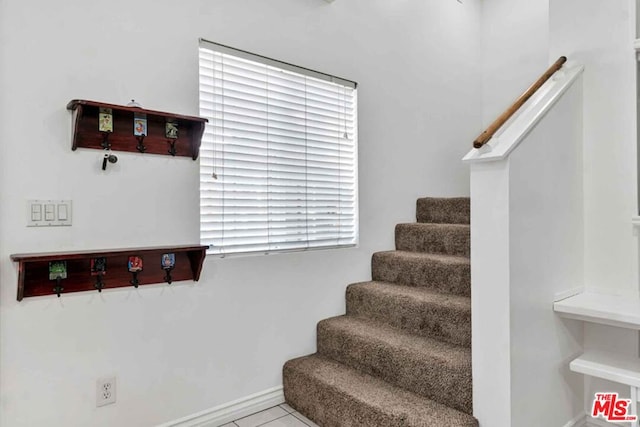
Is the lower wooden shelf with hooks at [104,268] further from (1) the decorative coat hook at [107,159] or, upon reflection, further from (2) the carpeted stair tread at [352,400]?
(2) the carpeted stair tread at [352,400]

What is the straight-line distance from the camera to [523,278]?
1759 mm

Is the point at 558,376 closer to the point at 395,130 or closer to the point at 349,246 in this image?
the point at 349,246

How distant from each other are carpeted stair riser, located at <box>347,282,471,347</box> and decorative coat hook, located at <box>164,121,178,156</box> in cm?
151

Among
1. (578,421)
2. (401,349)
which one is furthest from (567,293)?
(401,349)

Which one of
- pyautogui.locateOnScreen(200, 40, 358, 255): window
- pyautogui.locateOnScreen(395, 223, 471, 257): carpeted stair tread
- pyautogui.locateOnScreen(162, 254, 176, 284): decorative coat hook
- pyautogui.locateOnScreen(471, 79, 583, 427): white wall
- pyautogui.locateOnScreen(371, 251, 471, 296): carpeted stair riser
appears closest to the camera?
pyautogui.locateOnScreen(471, 79, 583, 427): white wall

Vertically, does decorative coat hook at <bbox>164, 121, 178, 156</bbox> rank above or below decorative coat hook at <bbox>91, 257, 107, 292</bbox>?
above

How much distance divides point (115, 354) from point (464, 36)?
3.98 metres

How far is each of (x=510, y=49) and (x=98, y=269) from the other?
4035mm

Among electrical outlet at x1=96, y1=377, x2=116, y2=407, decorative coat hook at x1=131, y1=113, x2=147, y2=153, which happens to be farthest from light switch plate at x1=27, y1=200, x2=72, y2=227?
electrical outlet at x1=96, y1=377, x2=116, y2=407

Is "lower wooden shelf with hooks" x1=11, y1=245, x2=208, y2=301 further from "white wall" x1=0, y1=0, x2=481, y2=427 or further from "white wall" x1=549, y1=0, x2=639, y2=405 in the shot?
"white wall" x1=549, y1=0, x2=639, y2=405

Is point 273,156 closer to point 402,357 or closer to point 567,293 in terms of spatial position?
point 402,357

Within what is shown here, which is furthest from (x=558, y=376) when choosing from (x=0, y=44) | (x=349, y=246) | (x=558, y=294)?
(x=0, y=44)

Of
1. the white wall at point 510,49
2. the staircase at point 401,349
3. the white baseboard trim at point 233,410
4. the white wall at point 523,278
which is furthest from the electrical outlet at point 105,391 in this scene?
the white wall at point 510,49

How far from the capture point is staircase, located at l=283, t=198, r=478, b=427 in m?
1.87
